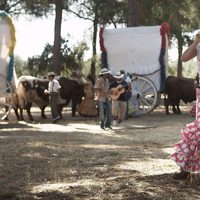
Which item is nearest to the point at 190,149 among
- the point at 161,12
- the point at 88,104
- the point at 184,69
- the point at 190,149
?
the point at 190,149

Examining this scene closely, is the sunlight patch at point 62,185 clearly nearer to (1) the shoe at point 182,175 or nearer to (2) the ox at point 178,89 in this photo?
(1) the shoe at point 182,175

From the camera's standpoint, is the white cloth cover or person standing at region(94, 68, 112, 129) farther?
the white cloth cover

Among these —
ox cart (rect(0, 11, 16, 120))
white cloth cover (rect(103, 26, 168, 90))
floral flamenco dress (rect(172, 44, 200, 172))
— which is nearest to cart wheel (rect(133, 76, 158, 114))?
white cloth cover (rect(103, 26, 168, 90))

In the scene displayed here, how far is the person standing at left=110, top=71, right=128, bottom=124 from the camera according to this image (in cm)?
1330

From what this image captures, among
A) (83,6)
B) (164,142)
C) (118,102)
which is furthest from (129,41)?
(83,6)

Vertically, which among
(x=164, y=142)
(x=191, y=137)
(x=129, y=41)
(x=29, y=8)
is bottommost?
(x=164, y=142)

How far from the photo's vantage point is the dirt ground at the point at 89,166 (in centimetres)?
500

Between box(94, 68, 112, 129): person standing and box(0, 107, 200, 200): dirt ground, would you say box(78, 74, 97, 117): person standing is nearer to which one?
box(94, 68, 112, 129): person standing

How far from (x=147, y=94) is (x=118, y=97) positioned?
355cm

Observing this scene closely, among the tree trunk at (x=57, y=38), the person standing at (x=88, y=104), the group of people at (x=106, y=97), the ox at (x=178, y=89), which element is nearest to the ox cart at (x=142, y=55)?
the group of people at (x=106, y=97)

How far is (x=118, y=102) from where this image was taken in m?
13.7

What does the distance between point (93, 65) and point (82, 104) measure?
12837 mm

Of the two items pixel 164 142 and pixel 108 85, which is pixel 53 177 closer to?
pixel 164 142

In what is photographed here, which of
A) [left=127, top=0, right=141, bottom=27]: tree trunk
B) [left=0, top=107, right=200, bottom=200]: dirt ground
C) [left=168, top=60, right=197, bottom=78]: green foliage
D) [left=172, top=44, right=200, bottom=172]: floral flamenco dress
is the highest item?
[left=127, top=0, right=141, bottom=27]: tree trunk
